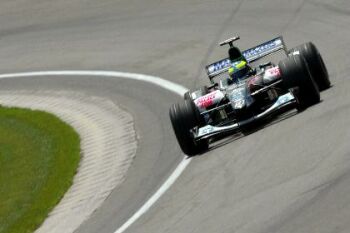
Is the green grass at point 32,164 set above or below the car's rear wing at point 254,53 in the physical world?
below

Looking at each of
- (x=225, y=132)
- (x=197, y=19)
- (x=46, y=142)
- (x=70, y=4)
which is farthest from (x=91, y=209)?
(x=70, y=4)

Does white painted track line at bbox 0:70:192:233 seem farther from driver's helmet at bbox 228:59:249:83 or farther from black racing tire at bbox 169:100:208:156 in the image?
driver's helmet at bbox 228:59:249:83

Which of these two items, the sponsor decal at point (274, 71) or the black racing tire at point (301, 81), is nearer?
the black racing tire at point (301, 81)

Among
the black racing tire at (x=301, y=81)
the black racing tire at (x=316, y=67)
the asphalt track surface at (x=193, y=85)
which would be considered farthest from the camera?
the black racing tire at (x=316, y=67)

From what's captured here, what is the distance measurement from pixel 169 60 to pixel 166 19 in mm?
3378

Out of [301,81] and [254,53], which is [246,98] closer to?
[301,81]

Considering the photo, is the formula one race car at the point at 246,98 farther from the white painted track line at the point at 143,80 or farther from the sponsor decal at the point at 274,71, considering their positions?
the white painted track line at the point at 143,80

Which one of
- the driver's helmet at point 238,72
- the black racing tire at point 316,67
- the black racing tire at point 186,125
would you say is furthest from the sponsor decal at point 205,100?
the black racing tire at point 316,67

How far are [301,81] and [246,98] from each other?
0.92 metres

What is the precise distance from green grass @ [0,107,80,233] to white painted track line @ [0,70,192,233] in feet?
6.87

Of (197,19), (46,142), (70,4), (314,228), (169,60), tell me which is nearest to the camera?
(314,228)

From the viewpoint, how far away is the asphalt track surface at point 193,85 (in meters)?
11.8

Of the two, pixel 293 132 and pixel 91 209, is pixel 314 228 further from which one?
pixel 91 209

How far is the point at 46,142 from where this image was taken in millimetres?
20812
